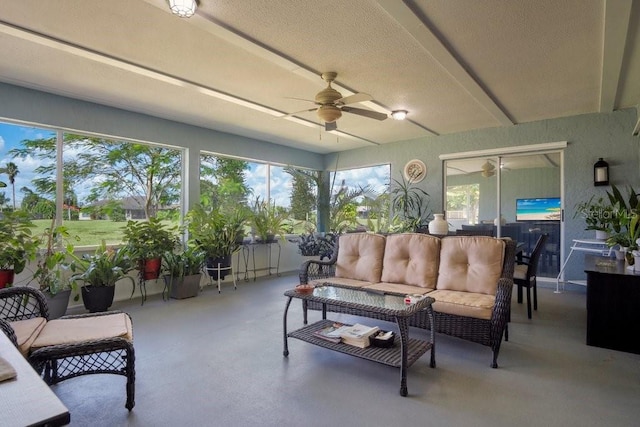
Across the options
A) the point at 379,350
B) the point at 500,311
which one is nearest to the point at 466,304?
the point at 500,311

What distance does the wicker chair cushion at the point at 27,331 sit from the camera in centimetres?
185

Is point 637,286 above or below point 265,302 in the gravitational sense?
above

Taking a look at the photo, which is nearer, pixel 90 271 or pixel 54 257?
pixel 54 257

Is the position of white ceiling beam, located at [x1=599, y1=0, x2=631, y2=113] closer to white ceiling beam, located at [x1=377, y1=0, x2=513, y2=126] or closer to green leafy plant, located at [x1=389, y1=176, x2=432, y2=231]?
white ceiling beam, located at [x1=377, y1=0, x2=513, y2=126]

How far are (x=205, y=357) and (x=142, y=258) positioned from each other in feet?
7.43

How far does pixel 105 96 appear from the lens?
A: 424 cm

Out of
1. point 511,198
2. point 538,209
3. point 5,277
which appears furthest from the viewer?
point 511,198

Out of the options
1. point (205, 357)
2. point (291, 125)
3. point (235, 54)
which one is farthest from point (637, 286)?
point (291, 125)

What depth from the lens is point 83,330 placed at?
2123 mm

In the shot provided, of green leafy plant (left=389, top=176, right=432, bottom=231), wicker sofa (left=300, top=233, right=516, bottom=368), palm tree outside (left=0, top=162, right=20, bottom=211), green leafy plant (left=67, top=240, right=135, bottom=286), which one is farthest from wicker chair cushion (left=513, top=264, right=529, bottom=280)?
palm tree outside (left=0, top=162, right=20, bottom=211)

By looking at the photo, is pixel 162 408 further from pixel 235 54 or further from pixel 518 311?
pixel 518 311

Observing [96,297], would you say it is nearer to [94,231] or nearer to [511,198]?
[94,231]

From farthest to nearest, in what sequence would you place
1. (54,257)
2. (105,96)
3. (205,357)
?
(105,96)
(54,257)
(205,357)

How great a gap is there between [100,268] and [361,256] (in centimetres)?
301
